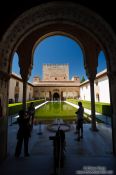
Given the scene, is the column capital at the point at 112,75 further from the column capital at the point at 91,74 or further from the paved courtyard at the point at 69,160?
the column capital at the point at 91,74

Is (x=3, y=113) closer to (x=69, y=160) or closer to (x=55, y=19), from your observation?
(x=69, y=160)

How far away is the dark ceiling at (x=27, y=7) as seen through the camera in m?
3.28

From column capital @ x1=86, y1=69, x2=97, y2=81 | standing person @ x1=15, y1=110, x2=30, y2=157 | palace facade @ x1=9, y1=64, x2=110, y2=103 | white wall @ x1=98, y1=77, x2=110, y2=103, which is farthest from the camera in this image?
palace facade @ x1=9, y1=64, x2=110, y2=103

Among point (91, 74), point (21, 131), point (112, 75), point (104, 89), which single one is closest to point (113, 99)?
point (112, 75)

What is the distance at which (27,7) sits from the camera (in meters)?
3.34

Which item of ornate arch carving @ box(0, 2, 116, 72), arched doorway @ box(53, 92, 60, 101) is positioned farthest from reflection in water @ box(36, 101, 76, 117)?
arched doorway @ box(53, 92, 60, 101)

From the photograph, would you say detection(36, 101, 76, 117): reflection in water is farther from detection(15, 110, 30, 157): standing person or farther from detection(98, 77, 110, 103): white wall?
detection(15, 110, 30, 157): standing person

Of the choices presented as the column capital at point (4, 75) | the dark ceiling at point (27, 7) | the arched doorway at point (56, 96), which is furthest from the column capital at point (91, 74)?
the arched doorway at point (56, 96)

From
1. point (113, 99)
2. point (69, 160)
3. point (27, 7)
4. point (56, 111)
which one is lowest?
point (56, 111)

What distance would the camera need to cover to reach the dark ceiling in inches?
129

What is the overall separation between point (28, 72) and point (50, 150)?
437cm

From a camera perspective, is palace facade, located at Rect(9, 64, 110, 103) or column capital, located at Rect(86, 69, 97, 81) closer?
column capital, located at Rect(86, 69, 97, 81)

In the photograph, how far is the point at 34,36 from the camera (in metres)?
6.41

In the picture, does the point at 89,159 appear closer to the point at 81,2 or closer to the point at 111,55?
the point at 111,55
